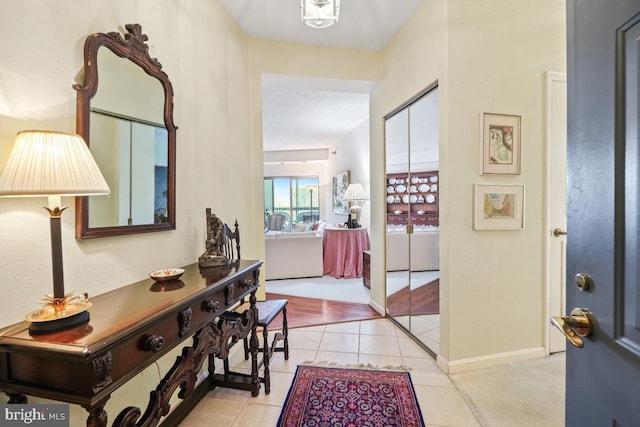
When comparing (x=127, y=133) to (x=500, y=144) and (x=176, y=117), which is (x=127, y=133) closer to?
(x=176, y=117)

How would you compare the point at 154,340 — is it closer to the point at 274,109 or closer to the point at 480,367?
the point at 480,367

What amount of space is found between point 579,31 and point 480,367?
7.36 ft

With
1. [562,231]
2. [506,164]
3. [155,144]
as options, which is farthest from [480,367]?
[155,144]

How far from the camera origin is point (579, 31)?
0.72 m

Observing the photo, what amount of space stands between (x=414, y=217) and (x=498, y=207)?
0.71 m

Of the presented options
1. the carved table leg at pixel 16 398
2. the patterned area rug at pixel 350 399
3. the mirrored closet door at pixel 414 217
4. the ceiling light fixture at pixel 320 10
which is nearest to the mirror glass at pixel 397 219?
the mirrored closet door at pixel 414 217

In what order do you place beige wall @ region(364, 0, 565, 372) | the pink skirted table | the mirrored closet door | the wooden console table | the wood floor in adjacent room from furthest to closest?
1. the pink skirted table
2. the wood floor in adjacent room
3. the mirrored closet door
4. beige wall @ region(364, 0, 565, 372)
5. the wooden console table

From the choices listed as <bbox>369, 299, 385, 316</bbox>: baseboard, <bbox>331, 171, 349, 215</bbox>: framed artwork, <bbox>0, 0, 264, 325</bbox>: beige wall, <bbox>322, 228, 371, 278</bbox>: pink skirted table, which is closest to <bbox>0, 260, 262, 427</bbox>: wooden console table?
<bbox>0, 0, 264, 325</bbox>: beige wall

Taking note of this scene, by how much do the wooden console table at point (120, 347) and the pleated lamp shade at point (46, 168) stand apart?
43cm

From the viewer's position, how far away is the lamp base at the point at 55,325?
0.86 m

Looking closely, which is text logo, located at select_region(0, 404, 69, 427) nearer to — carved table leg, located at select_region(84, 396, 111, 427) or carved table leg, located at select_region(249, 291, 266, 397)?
carved table leg, located at select_region(84, 396, 111, 427)

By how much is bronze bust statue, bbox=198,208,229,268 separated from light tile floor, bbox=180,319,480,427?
901mm

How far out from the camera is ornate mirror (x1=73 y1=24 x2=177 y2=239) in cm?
122

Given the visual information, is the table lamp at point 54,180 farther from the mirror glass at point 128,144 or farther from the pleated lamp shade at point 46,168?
the mirror glass at point 128,144
